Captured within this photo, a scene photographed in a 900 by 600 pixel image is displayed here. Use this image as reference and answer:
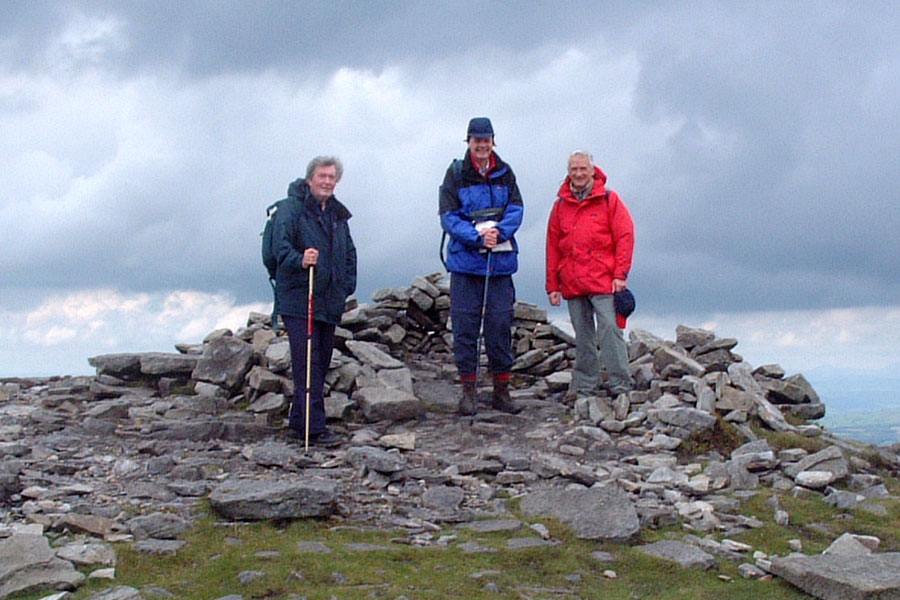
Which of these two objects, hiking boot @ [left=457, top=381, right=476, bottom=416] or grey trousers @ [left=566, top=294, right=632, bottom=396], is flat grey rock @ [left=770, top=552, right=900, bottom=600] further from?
hiking boot @ [left=457, top=381, right=476, bottom=416]

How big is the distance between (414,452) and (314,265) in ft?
8.39

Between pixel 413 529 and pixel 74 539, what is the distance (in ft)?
9.15

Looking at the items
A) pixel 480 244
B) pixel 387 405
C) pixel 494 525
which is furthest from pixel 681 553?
pixel 387 405

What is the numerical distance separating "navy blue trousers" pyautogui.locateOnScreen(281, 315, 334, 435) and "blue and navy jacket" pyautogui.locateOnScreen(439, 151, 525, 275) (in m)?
2.05

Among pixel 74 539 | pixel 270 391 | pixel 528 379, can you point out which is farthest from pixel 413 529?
pixel 528 379

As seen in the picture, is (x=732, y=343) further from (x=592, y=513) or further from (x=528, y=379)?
(x=592, y=513)

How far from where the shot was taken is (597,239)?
13.0m

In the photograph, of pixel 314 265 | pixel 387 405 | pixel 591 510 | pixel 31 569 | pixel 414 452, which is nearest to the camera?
pixel 31 569

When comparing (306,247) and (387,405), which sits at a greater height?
(306,247)

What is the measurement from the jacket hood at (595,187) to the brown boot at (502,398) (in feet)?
8.94

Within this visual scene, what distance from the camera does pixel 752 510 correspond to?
31.0 ft

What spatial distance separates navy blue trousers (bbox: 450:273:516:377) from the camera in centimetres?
1301

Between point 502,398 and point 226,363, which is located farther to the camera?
point 226,363

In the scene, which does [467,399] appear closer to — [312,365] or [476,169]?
[312,365]
